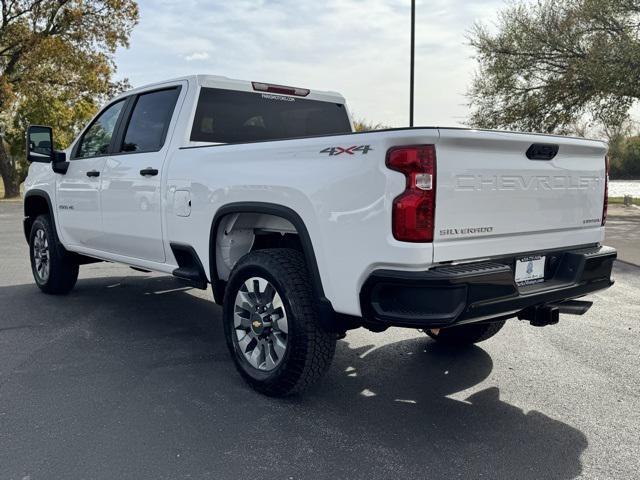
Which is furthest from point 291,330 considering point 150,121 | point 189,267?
point 150,121

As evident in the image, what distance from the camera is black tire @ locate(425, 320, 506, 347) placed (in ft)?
15.4

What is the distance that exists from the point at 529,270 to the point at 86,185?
13.2 ft

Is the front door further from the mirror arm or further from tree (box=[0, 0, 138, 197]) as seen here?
tree (box=[0, 0, 138, 197])

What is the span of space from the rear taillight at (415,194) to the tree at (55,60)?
22744 millimetres

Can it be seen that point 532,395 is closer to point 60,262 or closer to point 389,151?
point 389,151

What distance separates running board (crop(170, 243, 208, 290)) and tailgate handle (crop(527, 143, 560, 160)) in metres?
2.32

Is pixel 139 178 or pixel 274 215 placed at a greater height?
pixel 139 178

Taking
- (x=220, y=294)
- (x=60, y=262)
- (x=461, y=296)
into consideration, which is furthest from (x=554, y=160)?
(x=60, y=262)

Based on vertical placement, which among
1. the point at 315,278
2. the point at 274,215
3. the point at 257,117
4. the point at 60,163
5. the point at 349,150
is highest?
the point at 257,117

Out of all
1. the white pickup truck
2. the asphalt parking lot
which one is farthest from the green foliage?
the white pickup truck

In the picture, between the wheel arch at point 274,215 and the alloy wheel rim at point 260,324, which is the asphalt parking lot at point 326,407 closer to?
the alloy wheel rim at point 260,324

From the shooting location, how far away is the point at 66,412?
359cm

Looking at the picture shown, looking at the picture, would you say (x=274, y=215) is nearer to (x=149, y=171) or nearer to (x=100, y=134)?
(x=149, y=171)

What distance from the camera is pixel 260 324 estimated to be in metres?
3.86
